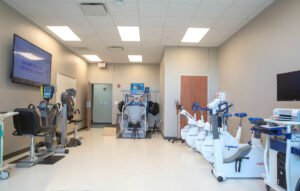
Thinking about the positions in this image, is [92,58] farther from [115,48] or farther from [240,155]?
[240,155]

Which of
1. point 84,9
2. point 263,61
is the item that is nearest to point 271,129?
point 263,61

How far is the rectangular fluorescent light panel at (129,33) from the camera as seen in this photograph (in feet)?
18.6

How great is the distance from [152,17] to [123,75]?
5.87 meters

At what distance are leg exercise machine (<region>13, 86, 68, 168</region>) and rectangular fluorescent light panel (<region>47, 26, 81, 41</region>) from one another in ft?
6.24

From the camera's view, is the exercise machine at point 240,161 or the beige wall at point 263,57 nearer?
the exercise machine at point 240,161

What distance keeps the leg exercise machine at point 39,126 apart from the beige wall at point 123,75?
5310 millimetres

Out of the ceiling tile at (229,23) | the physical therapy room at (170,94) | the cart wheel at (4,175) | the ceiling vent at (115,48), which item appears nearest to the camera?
the physical therapy room at (170,94)

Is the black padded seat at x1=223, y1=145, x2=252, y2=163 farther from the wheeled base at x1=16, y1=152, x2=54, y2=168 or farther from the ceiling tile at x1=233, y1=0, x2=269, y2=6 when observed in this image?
the wheeled base at x1=16, y1=152, x2=54, y2=168

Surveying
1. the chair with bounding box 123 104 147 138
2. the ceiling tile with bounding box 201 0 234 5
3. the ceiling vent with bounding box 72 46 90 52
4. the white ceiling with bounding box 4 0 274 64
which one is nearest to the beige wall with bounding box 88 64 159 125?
the ceiling vent with bounding box 72 46 90 52

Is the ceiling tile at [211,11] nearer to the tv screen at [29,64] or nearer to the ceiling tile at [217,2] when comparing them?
the ceiling tile at [217,2]

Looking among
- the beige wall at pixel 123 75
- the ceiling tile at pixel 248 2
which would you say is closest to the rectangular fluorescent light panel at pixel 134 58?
the beige wall at pixel 123 75

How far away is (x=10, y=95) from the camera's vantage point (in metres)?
4.54

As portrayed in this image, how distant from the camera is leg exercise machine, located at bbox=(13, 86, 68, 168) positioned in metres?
4.02

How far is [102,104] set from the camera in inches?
488
